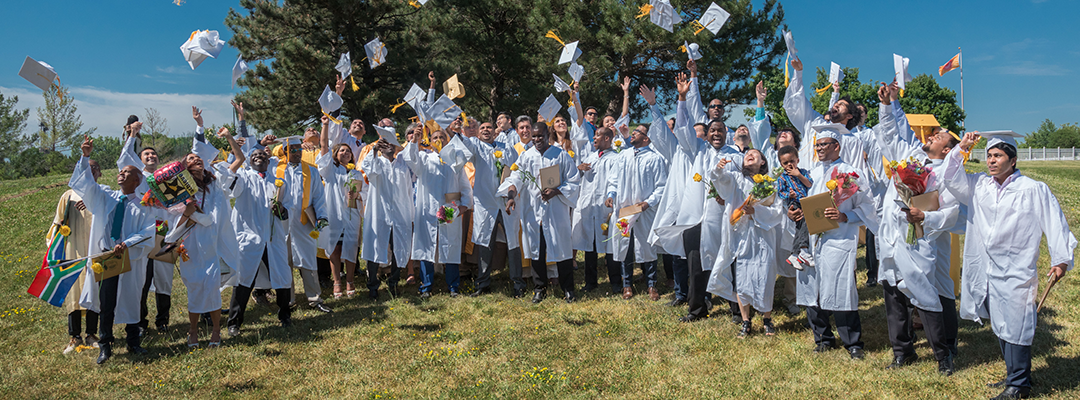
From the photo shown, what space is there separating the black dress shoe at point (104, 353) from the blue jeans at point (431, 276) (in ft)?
10.8

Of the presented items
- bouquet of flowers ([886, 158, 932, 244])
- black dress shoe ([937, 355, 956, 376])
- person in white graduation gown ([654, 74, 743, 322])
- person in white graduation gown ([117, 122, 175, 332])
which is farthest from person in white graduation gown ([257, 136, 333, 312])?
black dress shoe ([937, 355, 956, 376])

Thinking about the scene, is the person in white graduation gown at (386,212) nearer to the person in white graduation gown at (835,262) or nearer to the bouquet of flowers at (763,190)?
the bouquet of flowers at (763,190)

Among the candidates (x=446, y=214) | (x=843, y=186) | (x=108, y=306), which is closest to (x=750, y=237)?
(x=843, y=186)

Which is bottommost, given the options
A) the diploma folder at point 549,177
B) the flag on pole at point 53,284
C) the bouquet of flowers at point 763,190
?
the flag on pole at point 53,284

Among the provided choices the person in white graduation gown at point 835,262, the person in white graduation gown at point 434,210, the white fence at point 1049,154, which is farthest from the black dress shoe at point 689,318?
the white fence at point 1049,154

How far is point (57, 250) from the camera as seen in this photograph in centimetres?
634

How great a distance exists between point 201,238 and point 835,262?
217 inches

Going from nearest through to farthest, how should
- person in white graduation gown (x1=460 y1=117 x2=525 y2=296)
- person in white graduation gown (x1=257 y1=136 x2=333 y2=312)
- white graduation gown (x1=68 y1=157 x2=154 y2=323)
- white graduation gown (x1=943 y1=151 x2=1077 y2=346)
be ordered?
white graduation gown (x1=943 y1=151 x2=1077 y2=346)
white graduation gown (x1=68 y1=157 x2=154 y2=323)
person in white graduation gown (x1=257 y1=136 x2=333 y2=312)
person in white graduation gown (x1=460 y1=117 x2=525 y2=296)

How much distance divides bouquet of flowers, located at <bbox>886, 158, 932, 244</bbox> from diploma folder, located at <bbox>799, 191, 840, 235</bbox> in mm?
486

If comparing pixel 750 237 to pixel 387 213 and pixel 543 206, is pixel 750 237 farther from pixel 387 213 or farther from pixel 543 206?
pixel 387 213

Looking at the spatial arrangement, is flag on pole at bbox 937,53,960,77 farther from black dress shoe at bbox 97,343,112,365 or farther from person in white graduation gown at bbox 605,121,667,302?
black dress shoe at bbox 97,343,112,365

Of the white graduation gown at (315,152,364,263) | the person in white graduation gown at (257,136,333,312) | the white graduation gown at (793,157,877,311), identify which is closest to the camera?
the white graduation gown at (793,157,877,311)

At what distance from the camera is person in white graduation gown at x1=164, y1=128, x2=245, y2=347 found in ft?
18.9

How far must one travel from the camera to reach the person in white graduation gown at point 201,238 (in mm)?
5746
